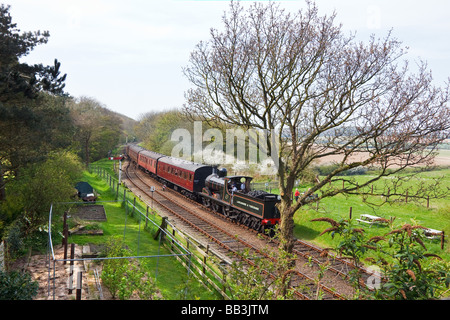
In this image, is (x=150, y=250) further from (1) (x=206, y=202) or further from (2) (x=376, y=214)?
(2) (x=376, y=214)

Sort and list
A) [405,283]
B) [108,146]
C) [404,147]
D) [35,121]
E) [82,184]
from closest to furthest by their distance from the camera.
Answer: [405,283] → [404,147] → [35,121] → [82,184] → [108,146]

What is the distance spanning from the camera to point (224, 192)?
19.9 metres

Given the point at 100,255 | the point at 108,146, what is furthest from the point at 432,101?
the point at 108,146

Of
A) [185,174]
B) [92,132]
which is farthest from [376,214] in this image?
[92,132]

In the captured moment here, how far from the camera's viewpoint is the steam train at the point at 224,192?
1671 centimetres

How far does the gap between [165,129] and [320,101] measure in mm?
40388

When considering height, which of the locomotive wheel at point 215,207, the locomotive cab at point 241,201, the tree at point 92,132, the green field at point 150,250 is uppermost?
the tree at point 92,132

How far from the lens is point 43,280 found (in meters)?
10.7

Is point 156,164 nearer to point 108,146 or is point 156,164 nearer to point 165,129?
point 165,129

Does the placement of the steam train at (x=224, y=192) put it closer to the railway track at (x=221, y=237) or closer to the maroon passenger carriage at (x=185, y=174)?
the maroon passenger carriage at (x=185, y=174)


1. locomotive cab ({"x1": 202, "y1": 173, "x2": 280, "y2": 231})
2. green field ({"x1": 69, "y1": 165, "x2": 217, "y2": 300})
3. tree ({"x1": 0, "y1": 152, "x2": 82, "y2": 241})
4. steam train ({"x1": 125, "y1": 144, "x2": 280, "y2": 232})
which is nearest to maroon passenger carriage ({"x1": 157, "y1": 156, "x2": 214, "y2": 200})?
steam train ({"x1": 125, "y1": 144, "x2": 280, "y2": 232})

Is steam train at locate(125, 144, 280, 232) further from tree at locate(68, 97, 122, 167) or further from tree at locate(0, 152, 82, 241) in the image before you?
tree at locate(68, 97, 122, 167)

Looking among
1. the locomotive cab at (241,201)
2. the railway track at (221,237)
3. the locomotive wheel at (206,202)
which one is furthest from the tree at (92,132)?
the locomotive cab at (241,201)

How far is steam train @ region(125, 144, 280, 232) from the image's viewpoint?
16711 mm
